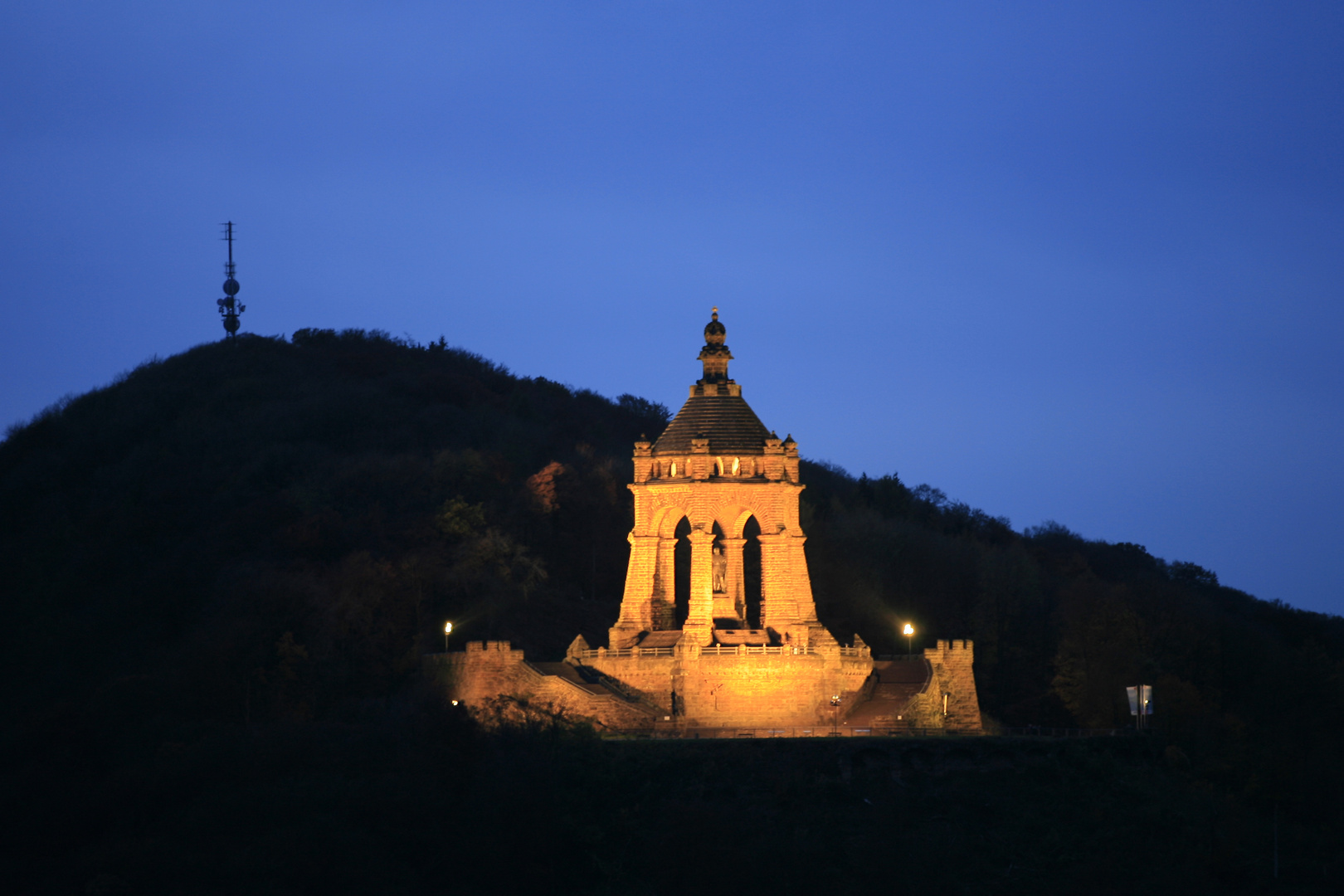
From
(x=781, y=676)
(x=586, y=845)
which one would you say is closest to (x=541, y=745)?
(x=586, y=845)

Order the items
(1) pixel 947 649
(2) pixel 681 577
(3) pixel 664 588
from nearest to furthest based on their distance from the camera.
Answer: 1. (1) pixel 947 649
2. (3) pixel 664 588
3. (2) pixel 681 577

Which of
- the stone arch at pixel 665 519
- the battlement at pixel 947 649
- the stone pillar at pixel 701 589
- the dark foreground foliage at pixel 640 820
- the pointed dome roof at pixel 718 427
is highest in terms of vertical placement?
the pointed dome roof at pixel 718 427

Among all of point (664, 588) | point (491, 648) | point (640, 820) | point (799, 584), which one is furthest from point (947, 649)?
point (491, 648)

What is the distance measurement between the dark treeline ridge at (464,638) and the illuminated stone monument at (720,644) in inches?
91.9

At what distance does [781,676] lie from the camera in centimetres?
5547

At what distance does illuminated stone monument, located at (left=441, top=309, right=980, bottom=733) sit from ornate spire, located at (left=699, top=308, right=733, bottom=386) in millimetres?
52

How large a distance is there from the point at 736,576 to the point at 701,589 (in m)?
1.66

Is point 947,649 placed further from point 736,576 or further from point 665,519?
point 665,519

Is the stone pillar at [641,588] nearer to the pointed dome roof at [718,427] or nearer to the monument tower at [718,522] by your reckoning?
the monument tower at [718,522]

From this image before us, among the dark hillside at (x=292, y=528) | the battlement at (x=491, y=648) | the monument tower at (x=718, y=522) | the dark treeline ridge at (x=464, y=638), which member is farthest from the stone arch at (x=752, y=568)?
the battlement at (x=491, y=648)

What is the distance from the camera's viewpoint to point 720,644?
56281mm

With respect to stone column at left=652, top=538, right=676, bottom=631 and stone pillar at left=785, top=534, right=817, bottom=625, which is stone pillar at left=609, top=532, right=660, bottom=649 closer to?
stone column at left=652, top=538, right=676, bottom=631

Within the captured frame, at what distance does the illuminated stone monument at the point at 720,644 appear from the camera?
55250mm

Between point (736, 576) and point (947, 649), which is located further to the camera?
point (736, 576)
